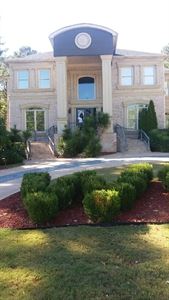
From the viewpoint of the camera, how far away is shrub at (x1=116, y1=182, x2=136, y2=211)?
7.93 metres

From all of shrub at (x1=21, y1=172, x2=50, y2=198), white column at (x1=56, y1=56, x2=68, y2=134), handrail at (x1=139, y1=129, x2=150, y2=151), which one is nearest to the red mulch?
shrub at (x1=21, y1=172, x2=50, y2=198)

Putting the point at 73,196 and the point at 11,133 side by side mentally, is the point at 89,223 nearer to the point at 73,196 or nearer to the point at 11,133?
the point at 73,196

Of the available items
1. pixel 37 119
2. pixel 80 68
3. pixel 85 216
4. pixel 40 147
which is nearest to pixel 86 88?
pixel 80 68

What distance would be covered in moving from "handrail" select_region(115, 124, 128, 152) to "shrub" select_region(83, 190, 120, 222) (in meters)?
20.9

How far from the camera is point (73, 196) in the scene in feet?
28.4

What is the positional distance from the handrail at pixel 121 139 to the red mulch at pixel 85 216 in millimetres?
19096

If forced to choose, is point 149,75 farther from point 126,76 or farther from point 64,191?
point 64,191

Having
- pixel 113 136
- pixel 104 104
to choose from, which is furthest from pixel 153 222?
pixel 104 104

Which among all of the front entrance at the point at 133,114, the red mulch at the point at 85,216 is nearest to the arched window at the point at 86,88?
the front entrance at the point at 133,114

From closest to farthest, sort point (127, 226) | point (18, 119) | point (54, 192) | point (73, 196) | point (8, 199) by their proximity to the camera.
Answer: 1. point (127, 226)
2. point (54, 192)
3. point (73, 196)
4. point (8, 199)
5. point (18, 119)

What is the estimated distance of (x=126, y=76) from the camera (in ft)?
112

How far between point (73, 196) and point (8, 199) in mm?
1934

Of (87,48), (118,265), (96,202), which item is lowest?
(118,265)

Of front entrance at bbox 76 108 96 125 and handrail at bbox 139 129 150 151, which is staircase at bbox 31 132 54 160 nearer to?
front entrance at bbox 76 108 96 125
